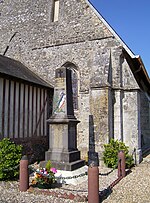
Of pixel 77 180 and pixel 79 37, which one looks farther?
pixel 79 37

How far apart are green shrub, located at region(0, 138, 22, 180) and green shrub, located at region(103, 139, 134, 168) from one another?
3.23 metres

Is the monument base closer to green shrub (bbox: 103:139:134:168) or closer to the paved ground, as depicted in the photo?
the paved ground

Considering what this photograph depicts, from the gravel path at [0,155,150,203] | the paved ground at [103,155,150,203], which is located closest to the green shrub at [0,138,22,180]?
the gravel path at [0,155,150,203]

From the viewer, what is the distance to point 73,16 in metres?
10.5

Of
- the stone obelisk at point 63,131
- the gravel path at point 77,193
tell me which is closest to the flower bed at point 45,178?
the gravel path at point 77,193

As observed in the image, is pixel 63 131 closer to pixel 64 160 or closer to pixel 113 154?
pixel 64 160

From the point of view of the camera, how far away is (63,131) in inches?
267

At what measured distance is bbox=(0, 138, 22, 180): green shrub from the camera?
5891mm

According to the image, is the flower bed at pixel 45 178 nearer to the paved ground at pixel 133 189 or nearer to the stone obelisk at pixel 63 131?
the stone obelisk at pixel 63 131

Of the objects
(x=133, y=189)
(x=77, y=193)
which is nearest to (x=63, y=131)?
(x=77, y=193)

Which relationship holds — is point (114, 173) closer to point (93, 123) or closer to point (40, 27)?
point (93, 123)

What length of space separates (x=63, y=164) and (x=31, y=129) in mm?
2669

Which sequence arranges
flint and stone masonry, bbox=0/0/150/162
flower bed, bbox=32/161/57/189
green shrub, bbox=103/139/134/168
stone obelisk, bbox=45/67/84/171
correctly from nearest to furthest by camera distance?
flower bed, bbox=32/161/57/189
stone obelisk, bbox=45/67/84/171
green shrub, bbox=103/139/134/168
flint and stone masonry, bbox=0/0/150/162

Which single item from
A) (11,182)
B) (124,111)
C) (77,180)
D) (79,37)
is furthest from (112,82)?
(11,182)
